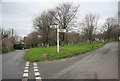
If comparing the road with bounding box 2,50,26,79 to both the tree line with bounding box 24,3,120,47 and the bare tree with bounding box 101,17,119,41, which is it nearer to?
the tree line with bounding box 24,3,120,47

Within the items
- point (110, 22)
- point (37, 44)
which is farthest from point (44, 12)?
point (110, 22)

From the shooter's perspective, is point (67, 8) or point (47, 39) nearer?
point (67, 8)

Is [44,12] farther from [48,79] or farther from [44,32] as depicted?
[48,79]

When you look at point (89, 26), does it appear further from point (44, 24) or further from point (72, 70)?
point (72, 70)

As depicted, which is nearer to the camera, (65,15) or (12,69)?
(12,69)

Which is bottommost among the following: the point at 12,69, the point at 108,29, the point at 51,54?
the point at 12,69

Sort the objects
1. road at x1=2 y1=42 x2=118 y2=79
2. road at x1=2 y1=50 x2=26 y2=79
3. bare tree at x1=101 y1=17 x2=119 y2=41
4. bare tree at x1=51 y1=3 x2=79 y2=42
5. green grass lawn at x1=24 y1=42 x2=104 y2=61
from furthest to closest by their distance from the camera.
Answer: bare tree at x1=101 y1=17 x2=119 y2=41 → bare tree at x1=51 y1=3 x2=79 y2=42 → green grass lawn at x1=24 y1=42 x2=104 y2=61 → road at x1=2 y1=50 x2=26 y2=79 → road at x1=2 y1=42 x2=118 y2=79

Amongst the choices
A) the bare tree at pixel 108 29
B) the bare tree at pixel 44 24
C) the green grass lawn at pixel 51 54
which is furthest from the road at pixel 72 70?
the bare tree at pixel 108 29

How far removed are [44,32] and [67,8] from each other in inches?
511

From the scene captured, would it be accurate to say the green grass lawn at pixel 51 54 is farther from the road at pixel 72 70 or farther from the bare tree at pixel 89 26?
the bare tree at pixel 89 26

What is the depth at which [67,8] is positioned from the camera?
5834cm

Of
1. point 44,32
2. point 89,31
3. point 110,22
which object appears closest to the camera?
point 44,32

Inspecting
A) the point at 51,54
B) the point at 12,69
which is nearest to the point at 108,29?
the point at 51,54

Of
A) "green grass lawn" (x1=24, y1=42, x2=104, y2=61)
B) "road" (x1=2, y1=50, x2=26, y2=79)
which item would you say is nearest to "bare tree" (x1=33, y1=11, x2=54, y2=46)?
"green grass lawn" (x1=24, y1=42, x2=104, y2=61)
